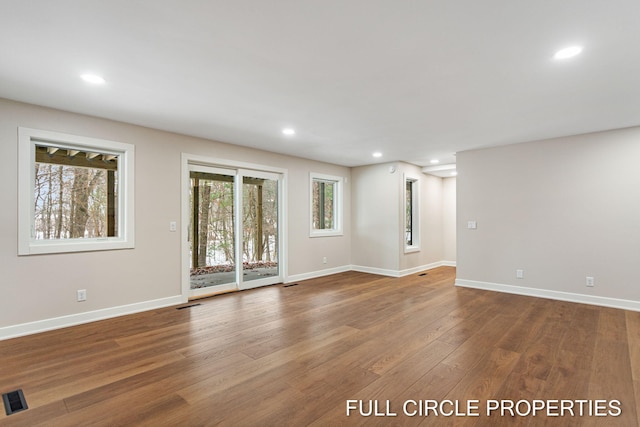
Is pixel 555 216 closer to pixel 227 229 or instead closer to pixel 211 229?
pixel 227 229

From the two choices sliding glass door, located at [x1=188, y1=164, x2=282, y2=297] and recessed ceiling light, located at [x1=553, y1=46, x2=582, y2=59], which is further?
sliding glass door, located at [x1=188, y1=164, x2=282, y2=297]

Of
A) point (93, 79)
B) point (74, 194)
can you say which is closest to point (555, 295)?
point (93, 79)

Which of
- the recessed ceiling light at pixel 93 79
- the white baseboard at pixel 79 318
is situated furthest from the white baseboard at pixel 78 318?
the recessed ceiling light at pixel 93 79

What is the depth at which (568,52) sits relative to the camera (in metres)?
2.25

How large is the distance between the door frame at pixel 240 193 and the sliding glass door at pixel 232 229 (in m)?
0.03

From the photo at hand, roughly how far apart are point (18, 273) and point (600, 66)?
5618 mm

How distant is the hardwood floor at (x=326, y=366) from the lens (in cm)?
195

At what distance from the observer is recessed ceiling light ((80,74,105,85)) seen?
8.75ft

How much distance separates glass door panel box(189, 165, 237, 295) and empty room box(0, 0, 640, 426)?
3 cm

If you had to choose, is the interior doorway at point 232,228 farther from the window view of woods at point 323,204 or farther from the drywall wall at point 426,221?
the drywall wall at point 426,221

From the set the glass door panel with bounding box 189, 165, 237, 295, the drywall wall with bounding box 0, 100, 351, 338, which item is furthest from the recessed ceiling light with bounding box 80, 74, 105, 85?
the glass door panel with bounding box 189, 165, 237, 295

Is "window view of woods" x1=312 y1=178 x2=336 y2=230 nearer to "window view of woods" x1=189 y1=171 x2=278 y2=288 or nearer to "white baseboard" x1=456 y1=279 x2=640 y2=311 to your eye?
"window view of woods" x1=189 y1=171 x2=278 y2=288

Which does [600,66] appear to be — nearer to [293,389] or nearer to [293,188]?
[293,389]

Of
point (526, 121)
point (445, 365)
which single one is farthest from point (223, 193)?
point (526, 121)
